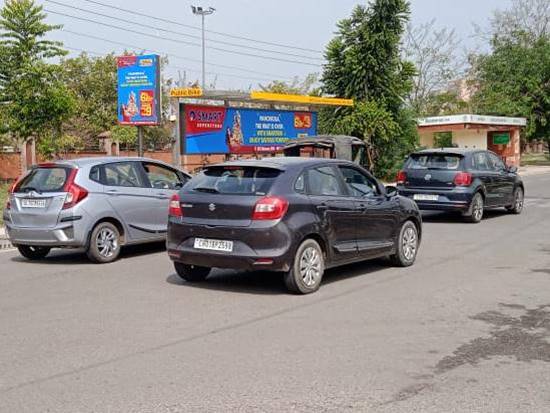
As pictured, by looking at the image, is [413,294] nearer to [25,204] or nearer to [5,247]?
[25,204]

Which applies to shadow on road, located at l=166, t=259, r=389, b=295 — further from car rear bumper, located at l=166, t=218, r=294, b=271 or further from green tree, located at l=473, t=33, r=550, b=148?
green tree, located at l=473, t=33, r=550, b=148

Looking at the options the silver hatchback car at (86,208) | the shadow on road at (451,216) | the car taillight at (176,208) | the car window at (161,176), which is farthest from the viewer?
the shadow on road at (451,216)

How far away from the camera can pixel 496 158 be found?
659 inches

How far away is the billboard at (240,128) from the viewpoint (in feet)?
65.9

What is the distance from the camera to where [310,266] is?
8133mm

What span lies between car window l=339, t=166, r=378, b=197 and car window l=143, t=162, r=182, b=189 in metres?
3.59

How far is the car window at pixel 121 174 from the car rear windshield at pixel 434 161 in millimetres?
6972

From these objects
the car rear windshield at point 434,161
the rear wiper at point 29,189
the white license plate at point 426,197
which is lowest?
the white license plate at point 426,197

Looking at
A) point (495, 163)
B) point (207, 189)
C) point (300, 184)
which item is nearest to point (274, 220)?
point (300, 184)

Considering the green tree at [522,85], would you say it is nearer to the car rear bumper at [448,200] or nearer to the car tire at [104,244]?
the car rear bumper at [448,200]

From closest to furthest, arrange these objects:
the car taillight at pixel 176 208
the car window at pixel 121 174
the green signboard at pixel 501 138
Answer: the car taillight at pixel 176 208, the car window at pixel 121 174, the green signboard at pixel 501 138

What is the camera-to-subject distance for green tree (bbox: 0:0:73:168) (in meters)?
21.9

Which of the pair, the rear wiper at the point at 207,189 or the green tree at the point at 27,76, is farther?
the green tree at the point at 27,76

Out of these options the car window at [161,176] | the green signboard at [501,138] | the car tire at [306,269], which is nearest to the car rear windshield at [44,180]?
the car window at [161,176]
